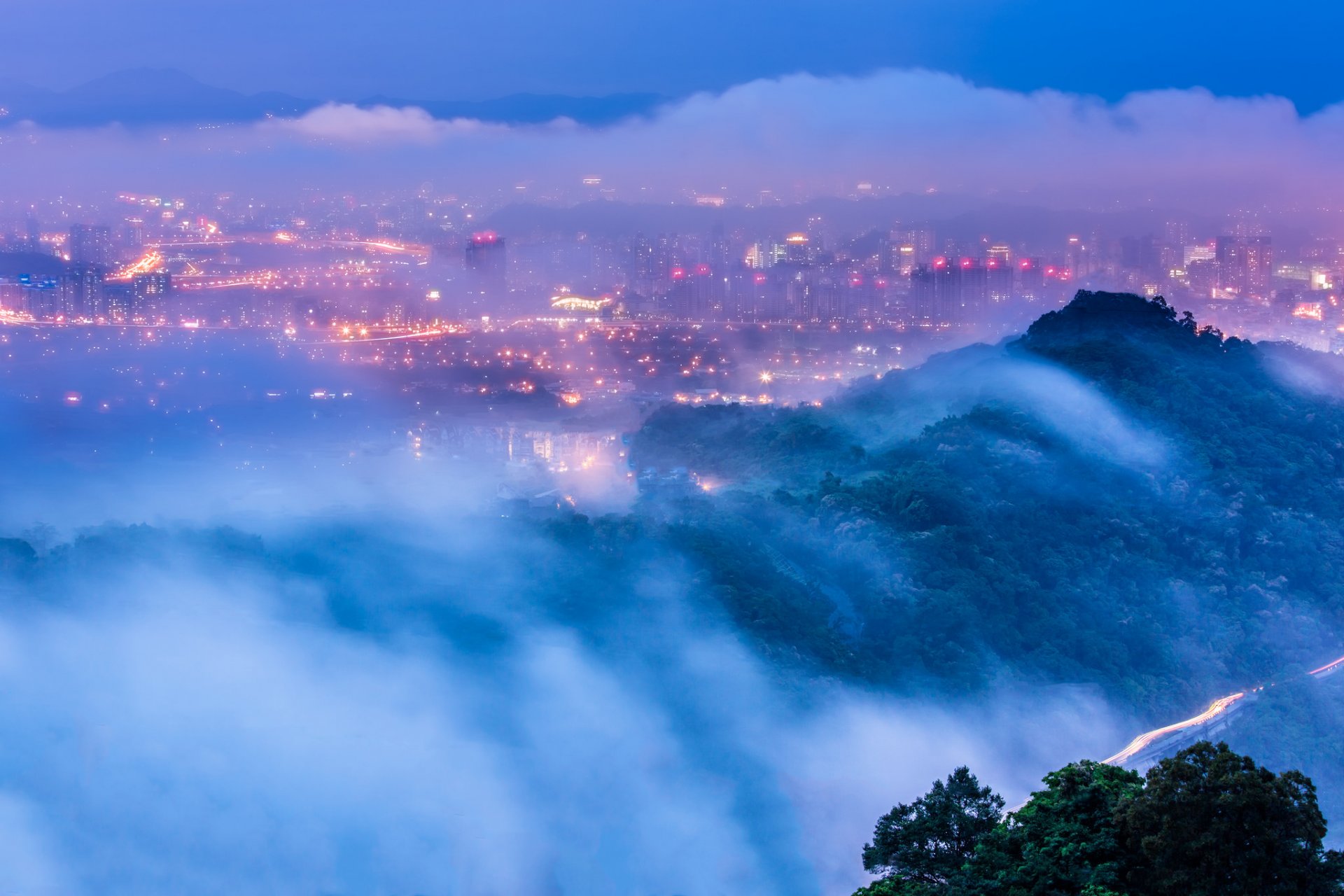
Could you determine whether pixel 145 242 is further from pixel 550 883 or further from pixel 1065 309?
pixel 1065 309

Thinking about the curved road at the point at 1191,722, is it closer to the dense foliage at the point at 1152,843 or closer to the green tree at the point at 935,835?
the green tree at the point at 935,835

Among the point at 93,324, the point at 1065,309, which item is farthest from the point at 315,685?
the point at 1065,309

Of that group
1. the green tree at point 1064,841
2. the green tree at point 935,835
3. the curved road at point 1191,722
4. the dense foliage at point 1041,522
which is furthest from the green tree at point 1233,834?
the dense foliage at point 1041,522

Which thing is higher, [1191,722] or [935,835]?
[935,835]

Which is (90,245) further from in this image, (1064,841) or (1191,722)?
(1064,841)

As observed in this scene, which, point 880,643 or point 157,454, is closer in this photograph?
point 880,643

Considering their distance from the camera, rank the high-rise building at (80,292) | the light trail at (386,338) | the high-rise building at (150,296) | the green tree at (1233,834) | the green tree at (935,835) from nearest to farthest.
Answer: the green tree at (1233,834), the green tree at (935,835), the high-rise building at (80,292), the high-rise building at (150,296), the light trail at (386,338)

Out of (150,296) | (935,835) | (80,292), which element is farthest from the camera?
(150,296)

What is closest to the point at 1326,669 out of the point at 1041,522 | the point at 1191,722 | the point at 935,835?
the point at 1191,722
